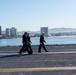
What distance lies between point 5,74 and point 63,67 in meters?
3.16

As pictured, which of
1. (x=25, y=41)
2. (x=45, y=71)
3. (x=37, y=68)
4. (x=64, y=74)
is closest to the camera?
(x=64, y=74)

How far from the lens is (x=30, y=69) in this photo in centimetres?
1502

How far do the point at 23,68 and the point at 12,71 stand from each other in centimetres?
106

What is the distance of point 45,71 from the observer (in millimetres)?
14367

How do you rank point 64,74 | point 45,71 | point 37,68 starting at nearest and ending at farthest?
point 64,74, point 45,71, point 37,68

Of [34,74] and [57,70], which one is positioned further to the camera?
[57,70]

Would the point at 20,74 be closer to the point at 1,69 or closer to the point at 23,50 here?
the point at 1,69

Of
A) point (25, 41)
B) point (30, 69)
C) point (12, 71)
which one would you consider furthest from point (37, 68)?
point (25, 41)

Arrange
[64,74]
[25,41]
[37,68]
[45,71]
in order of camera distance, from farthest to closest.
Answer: [25,41]
[37,68]
[45,71]
[64,74]

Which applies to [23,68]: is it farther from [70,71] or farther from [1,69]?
[70,71]

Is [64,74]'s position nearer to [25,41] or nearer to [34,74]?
[34,74]

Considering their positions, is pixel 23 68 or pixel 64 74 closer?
pixel 64 74

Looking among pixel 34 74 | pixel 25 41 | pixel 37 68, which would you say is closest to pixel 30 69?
pixel 37 68

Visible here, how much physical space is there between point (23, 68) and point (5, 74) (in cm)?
183
